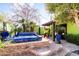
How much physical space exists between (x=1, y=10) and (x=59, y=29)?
80 cm

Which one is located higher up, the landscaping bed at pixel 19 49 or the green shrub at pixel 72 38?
the green shrub at pixel 72 38

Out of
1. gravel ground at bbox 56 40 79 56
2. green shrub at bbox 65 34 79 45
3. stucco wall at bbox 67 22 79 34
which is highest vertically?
stucco wall at bbox 67 22 79 34

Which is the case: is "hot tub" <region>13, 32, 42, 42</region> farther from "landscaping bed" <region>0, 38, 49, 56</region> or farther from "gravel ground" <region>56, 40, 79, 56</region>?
"gravel ground" <region>56, 40, 79, 56</region>

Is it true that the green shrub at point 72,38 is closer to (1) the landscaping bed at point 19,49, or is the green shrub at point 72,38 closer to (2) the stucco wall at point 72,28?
(2) the stucco wall at point 72,28

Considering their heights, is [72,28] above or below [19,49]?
above

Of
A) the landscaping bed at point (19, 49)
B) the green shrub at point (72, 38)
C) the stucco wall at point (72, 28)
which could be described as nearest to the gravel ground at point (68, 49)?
the green shrub at point (72, 38)

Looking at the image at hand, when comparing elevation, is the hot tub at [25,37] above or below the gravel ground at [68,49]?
above

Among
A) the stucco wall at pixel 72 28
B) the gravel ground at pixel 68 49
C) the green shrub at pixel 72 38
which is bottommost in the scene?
the gravel ground at pixel 68 49

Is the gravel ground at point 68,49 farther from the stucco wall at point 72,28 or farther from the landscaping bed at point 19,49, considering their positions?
the landscaping bed at point 19,49

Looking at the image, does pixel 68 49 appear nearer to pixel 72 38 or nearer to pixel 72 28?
pixel 72 38

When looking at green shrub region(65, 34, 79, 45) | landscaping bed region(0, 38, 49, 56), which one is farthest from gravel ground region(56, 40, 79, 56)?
landscaping bed region(0, 38, 49, 56)

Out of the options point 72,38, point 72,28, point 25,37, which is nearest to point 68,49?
point 72,38

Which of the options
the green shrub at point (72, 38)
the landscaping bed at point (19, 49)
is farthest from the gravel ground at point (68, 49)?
the landscaping bed at point (19, 49)

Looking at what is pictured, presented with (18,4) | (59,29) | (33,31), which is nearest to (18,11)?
(18,4)
